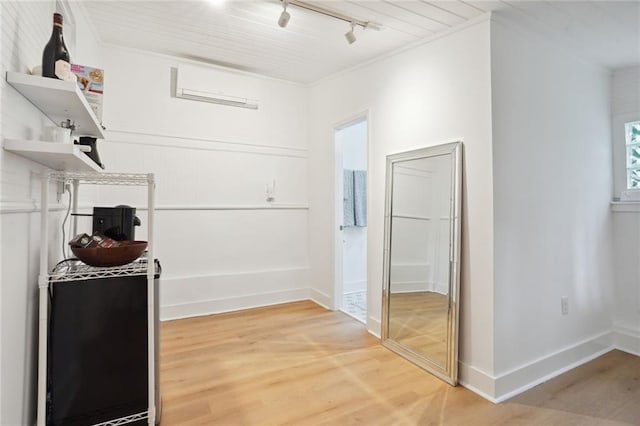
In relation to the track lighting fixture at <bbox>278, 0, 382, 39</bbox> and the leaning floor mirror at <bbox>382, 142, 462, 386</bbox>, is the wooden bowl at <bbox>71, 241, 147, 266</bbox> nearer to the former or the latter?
the track lighting fixture at <bbox>278, 0, 382, 39</bbox>

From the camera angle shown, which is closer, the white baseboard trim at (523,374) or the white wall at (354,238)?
the white baseboard trim at (523,374)

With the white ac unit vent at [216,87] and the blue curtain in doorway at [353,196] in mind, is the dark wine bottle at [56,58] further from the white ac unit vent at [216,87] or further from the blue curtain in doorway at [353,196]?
the blue curtain in doorway at [353,196]

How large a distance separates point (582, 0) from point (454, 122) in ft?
3.16

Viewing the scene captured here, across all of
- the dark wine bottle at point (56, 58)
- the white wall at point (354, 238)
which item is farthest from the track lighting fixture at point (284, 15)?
the white wall at point (354, 238)

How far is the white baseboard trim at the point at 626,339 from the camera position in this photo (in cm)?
278

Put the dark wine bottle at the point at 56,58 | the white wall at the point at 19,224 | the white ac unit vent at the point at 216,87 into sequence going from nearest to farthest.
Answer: the white wall at the point at 19,224, the dark wine bottle at the point at 56,58, the white ac unit vent at the point at 216,87

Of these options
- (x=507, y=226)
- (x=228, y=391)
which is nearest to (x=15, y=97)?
(x=228, y=391)

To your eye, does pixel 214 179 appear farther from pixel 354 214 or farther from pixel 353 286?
pixel 353 286

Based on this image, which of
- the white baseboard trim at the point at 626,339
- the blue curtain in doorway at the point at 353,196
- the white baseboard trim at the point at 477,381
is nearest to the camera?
the white baseboard trim at the point at 477,381

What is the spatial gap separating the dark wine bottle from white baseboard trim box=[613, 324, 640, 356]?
4.31m

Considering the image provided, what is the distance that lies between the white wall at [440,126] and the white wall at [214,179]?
1.75 ft

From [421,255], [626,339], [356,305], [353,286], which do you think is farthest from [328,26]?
[626,339]

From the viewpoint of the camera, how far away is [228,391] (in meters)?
2.10

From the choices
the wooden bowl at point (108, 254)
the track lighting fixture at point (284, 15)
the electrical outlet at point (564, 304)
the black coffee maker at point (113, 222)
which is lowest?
the electrical outlet at point (564, 304)
